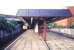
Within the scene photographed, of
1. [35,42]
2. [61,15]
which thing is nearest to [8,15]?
[35,42]

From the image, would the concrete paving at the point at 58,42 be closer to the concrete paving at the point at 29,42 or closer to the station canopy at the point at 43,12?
the concrete paving at the point at 29,42

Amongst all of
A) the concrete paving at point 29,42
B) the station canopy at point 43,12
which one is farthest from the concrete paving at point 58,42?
the station canopy at point 43,12

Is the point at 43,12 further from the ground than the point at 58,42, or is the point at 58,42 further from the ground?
the point at 43,12

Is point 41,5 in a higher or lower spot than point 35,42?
higher

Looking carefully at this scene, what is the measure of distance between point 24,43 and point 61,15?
357mm

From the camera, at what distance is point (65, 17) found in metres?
1.30

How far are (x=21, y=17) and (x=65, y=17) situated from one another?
338 millimetres

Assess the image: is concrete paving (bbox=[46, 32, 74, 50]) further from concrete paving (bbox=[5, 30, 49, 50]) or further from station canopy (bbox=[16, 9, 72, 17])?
station canopy (bbox=[16, 9, 72, 17])

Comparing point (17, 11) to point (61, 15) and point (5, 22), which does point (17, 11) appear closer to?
point (5, 22)

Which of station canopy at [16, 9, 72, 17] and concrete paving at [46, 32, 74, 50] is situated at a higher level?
station canopy at [16, 9, 72, 17]

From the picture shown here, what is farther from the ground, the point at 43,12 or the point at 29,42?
the point at 43,12

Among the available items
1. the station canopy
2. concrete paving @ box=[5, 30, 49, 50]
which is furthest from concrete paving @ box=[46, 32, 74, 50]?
the station canopy

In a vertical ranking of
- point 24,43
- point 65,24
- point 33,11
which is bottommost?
point 24,43

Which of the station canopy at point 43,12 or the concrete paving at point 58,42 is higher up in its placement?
the station canopy at point 43,12
